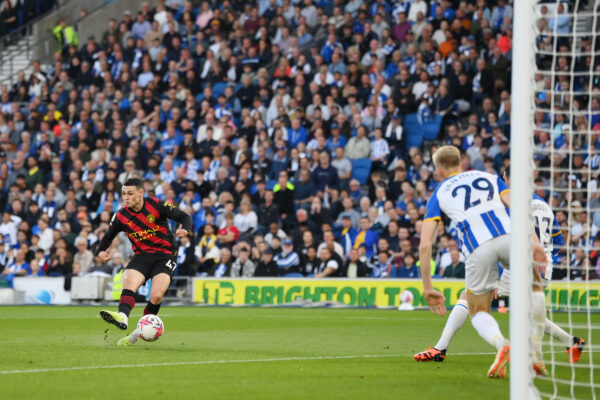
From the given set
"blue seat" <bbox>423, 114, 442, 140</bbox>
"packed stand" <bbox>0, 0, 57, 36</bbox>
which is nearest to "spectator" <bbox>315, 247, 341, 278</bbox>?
"blue seat" <bbox>423, 114, 442, 140</bbox>

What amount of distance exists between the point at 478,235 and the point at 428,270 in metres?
0.53

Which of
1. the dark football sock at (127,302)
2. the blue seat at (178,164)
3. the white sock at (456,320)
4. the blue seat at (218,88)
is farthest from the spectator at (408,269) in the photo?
the white sock at (456,320)

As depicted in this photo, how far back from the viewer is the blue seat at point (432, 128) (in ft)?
74.9

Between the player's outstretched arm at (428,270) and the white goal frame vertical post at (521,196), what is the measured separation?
178 centimetres

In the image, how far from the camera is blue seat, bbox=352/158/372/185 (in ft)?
75.6

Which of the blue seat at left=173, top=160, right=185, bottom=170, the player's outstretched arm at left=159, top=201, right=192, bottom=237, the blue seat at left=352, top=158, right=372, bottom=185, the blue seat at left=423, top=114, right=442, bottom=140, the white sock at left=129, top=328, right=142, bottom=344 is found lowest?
the white sock at left=129, top=328, right=142, bottom=344

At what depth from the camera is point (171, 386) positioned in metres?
7.31

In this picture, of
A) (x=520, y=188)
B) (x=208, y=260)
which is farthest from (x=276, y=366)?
(x=208, y=260)

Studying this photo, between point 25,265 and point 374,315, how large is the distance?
10588 millimetres

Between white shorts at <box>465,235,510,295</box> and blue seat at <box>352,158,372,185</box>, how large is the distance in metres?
14.8

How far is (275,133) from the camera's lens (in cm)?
2461

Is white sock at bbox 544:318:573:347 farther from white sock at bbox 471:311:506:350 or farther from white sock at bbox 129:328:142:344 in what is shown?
white sock at bbox 129:328:142:344

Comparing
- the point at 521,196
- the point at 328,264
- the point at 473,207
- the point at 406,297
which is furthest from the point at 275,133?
the point at 521,196

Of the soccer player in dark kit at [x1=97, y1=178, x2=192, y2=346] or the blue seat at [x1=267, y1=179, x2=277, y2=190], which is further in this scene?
the blue seat at [x1=267, y1=179, x2=277, y2=190]
